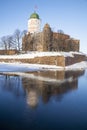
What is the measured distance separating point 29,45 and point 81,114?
5482 centimetres

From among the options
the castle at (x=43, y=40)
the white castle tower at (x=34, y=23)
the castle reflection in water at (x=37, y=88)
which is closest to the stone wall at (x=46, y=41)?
the castle at (x=43, y=40)

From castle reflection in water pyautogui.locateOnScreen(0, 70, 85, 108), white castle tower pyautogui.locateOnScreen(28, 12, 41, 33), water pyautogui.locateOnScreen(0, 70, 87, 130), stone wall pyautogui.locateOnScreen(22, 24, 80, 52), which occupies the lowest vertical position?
castle reflection in water pyautogui.locateOnScreen(0, 70, 85, 108)

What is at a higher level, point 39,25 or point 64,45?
point 39,25

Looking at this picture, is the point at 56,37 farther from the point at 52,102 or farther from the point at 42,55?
the point at 52,102

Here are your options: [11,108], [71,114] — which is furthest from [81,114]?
[11,108]

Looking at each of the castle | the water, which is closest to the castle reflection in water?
the water

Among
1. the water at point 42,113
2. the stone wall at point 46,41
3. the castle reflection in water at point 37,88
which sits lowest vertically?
the castle reflection in water at point 37,88

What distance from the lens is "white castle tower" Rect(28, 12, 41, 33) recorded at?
70125 mm

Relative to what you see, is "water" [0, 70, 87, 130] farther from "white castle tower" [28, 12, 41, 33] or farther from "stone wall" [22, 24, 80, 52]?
"white castle tower" [28, 12, 41, 33]

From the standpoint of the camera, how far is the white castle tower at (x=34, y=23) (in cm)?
7012

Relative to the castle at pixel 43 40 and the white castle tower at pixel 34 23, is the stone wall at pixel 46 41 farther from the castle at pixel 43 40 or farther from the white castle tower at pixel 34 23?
the white castle tower at pixel 34 23

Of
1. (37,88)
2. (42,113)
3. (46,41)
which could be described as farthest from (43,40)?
(42,113)

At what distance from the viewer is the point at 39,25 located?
71.5 meters

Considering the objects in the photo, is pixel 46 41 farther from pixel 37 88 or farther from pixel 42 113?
pixel 42 113
